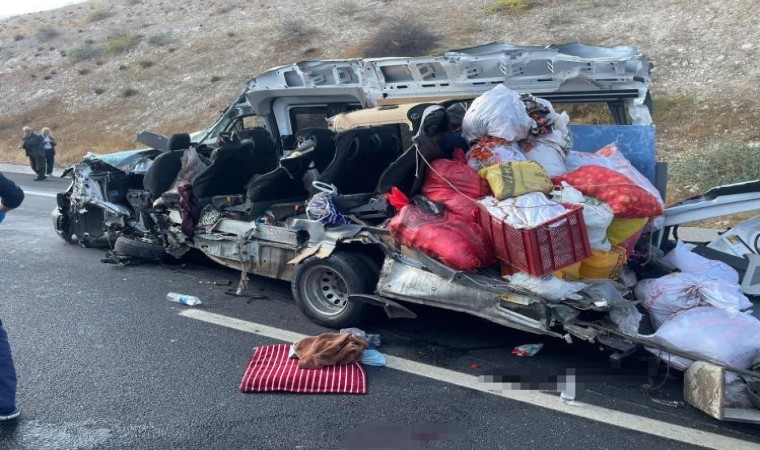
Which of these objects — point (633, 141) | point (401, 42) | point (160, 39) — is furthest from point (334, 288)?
point (160, 39)

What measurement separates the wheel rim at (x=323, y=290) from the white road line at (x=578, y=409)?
0.31 metres

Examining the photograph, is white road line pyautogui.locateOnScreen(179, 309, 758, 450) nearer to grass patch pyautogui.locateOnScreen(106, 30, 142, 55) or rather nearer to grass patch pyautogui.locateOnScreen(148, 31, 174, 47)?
grass patch pyautogui.locateOnScreen(148, 31, 174, 47)

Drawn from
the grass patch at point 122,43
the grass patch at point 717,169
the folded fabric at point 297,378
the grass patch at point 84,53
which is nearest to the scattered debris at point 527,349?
the folded fabric at point 297,378

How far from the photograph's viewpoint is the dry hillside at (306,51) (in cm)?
1642

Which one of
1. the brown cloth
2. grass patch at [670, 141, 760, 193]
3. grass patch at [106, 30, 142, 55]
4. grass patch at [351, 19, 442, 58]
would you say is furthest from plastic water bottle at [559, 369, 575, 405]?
grass patch at [106, 30, 142, 55]

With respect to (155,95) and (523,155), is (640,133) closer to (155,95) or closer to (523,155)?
(523,155)

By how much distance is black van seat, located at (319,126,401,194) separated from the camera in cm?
604

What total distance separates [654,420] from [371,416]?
5.38ft

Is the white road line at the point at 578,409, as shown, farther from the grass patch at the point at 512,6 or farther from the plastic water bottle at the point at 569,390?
the grass patch at the point at 512,6

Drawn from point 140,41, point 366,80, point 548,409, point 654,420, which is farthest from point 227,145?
point 140,41

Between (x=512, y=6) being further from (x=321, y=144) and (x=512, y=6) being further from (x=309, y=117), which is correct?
(x=321, y=144)

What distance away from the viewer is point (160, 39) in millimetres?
35812

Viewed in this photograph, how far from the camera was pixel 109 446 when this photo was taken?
3828 millimetres

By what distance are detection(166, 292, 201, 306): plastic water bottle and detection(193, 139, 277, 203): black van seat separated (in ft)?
3.34
